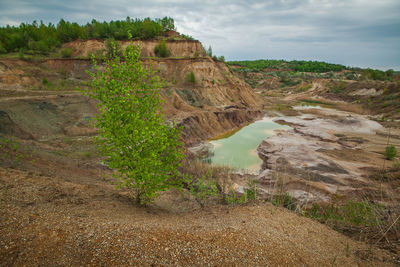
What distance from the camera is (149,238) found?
4887 mm

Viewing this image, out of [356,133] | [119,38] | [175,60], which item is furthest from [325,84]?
[119,38]

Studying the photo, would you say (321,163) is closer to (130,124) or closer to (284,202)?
(284,202)

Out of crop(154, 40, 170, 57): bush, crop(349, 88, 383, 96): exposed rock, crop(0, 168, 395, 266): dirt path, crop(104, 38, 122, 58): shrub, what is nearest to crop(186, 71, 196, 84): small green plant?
crop(154, 40, 170, 57): bush

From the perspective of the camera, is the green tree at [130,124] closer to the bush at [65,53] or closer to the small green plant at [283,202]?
the small green plant at [283,202]

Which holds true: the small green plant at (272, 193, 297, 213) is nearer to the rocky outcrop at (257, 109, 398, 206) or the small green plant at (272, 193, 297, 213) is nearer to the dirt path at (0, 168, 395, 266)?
the rocky outcrop at (257, 109, 398, 206)

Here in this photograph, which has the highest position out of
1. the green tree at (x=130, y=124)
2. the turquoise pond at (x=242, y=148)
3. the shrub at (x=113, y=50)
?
the shrub at (x=113, y=50)

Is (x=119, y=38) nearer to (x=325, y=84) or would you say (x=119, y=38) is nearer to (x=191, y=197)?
(x=191, y=197)

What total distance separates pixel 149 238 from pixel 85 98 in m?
25.3

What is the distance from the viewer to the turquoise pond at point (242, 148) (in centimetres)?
2162

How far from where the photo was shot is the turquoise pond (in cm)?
2162

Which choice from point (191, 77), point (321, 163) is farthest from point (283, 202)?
point (191, 77)

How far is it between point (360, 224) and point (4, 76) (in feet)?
130

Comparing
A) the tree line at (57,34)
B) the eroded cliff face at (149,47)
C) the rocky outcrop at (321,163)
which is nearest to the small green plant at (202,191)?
the rocky outcrop at (321,163)

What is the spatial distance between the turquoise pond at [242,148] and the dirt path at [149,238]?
1323cm
